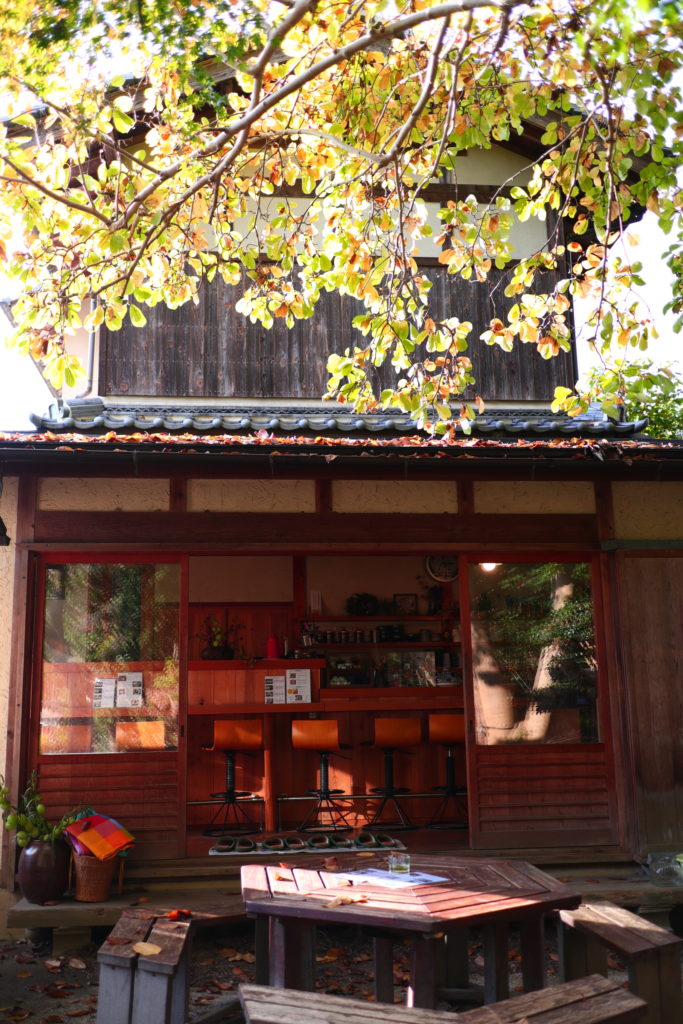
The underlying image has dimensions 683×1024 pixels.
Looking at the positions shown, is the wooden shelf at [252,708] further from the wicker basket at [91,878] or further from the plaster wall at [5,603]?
the wicker basket at [91,878]

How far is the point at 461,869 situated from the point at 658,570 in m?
3.49

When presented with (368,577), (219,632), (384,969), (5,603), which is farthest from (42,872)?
(368,577)

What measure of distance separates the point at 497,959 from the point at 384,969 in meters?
0.57

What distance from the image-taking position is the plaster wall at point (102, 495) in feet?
23.0

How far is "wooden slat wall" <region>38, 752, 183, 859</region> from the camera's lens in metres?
6.79

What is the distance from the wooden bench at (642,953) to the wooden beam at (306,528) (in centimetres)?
316

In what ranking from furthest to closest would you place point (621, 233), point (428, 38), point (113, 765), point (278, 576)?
1. point (278, 576)
2. point (113, 765)
3. point (428, 38)
4. point (621, 233)

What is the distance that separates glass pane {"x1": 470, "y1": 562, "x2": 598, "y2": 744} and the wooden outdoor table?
7.26 ft

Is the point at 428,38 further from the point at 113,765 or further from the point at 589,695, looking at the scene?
the point at 113,765

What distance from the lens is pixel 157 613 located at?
7129 mm

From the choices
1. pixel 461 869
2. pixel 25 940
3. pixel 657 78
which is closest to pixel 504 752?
pixel 461 869

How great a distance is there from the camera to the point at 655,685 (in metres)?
7.17

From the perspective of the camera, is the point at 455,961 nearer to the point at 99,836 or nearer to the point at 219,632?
the point at 99,836

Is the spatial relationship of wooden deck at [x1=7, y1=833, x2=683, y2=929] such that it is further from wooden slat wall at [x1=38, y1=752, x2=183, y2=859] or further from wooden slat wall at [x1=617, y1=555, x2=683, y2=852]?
wooden slat wall at [x1=617, y1=555, x2=683, y2=852]
